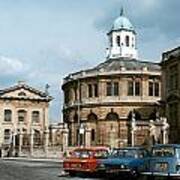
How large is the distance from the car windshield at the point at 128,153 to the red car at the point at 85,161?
67.5 inches

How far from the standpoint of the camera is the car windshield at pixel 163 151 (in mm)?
24781

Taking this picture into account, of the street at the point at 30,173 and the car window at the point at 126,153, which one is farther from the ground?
the car window at the point at 126,153

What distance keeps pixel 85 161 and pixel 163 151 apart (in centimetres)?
818

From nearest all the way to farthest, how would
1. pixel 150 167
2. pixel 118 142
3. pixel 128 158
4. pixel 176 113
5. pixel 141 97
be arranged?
pixel 150 167 → pixel 128 158 → pixel 176 113 → pixel 118 142 → pixel 141 97

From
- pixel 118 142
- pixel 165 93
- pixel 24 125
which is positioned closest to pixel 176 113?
pixel 165 93

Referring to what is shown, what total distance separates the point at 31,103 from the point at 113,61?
15.6m

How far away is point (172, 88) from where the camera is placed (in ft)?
207

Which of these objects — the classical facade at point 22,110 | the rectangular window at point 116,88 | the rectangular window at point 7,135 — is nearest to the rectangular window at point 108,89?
the rectangular window at point 116,88

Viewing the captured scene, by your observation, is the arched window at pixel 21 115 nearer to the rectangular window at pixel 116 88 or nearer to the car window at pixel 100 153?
the rectangular window at pixel 116 88

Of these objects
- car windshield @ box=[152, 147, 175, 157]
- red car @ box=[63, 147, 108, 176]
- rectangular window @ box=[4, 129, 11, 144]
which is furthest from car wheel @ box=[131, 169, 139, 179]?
rectangular window @ box=[4, 129, 11, 144]

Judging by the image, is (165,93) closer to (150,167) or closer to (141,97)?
(141,97)

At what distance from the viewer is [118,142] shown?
7938cm

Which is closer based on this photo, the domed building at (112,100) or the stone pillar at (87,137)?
the stone pillar at (87,137)

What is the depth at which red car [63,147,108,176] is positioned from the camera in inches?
1272
